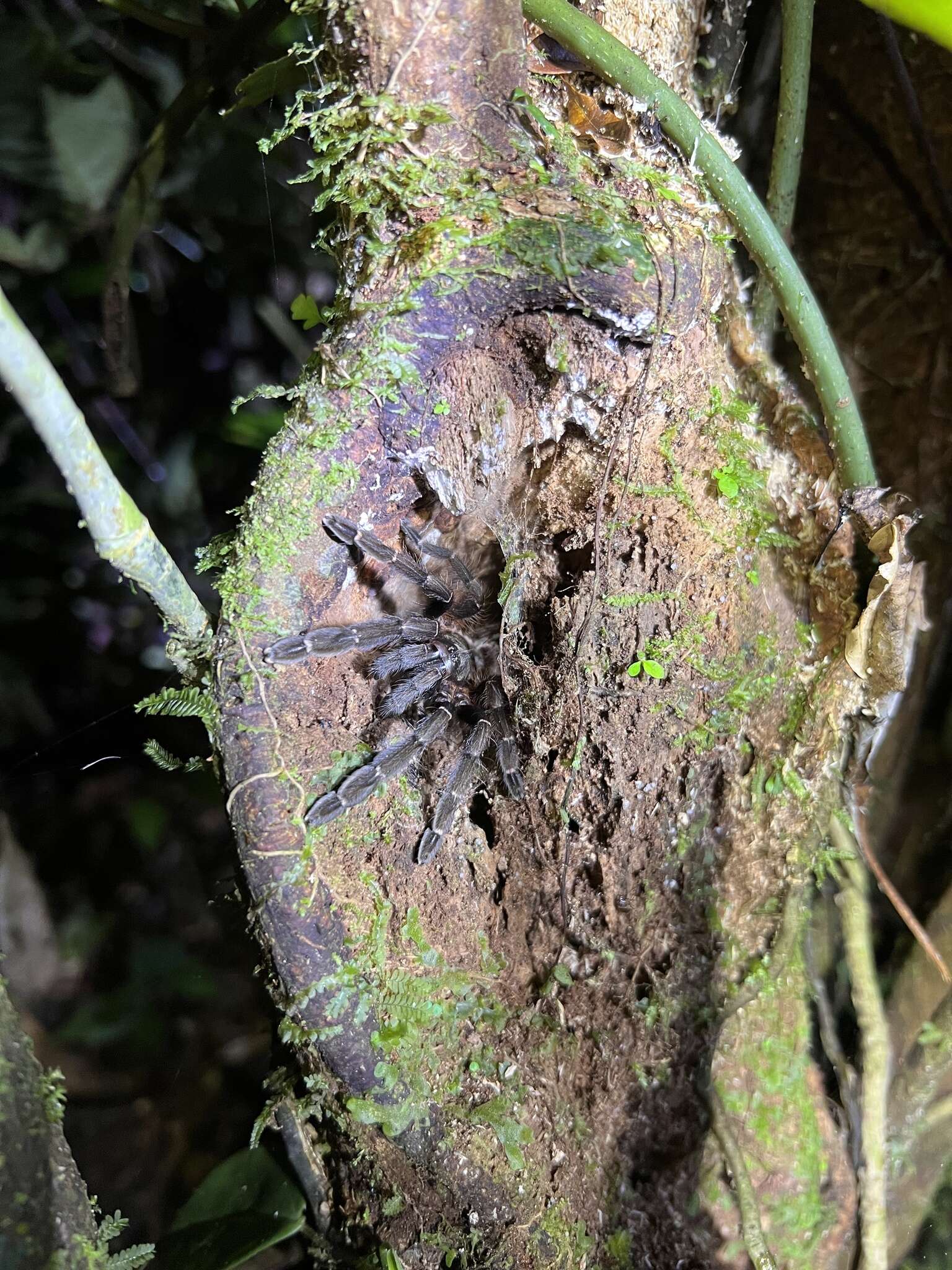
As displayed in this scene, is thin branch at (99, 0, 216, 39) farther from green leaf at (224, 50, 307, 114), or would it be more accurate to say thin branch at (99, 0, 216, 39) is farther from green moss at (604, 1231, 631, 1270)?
green moss at (604, 1231, 631, 1270)

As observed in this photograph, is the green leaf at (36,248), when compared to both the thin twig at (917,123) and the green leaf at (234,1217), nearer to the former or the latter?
the thin twig at (917,123)

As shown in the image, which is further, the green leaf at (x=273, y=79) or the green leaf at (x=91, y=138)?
the green leaf at (x=91, y=138)

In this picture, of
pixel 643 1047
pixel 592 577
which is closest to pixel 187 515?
pixel 592 577

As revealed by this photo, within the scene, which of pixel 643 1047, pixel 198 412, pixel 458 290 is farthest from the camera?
pixel 198 412

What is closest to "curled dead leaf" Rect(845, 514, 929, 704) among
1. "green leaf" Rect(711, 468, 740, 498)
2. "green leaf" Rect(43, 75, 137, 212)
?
"green leaf" Rect(711, 468, 740, 498)

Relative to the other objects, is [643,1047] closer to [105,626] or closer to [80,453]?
[80,453]

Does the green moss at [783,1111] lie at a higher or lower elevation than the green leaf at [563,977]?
lower

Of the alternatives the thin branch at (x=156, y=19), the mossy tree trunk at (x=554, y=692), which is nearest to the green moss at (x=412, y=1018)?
the mossy tree trunk at (x=554, y=692)
